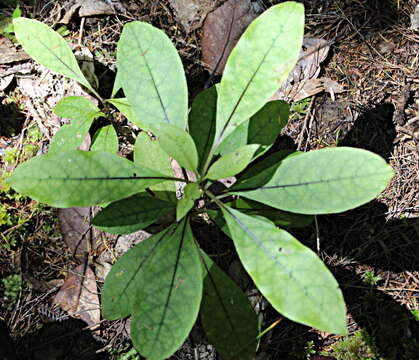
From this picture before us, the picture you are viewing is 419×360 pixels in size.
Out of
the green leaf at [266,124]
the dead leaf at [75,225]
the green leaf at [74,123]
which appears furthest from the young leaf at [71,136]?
the green leaf at [266,124]

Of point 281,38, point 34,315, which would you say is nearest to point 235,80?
point 281,38

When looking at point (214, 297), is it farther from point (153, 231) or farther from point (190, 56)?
point (190, 56)

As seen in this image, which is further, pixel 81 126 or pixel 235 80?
pixel 81 126

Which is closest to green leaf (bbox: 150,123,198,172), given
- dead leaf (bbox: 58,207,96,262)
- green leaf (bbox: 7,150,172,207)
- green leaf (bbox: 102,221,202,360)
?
green leaf (bbox: 7,150,172,207)

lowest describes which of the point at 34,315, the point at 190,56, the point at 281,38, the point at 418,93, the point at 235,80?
the point at 34,315

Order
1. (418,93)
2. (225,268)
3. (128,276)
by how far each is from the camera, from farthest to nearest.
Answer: (418,93) → (225,268) → (128,276)

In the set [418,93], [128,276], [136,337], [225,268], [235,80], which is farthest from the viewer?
[418,93]

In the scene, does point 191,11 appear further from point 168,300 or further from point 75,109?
point 168,300

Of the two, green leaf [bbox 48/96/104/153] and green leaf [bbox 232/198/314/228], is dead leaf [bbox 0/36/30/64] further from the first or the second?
green leaf [bbox 232/198/314/228]
